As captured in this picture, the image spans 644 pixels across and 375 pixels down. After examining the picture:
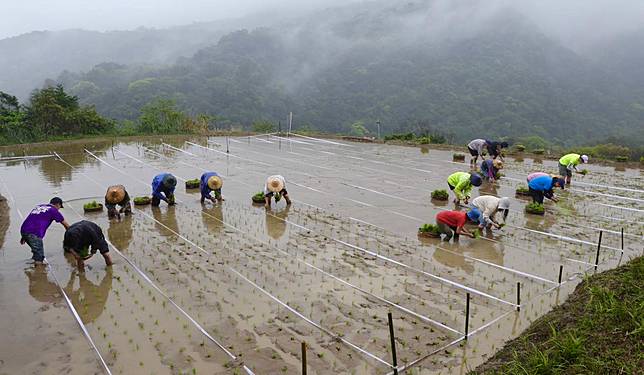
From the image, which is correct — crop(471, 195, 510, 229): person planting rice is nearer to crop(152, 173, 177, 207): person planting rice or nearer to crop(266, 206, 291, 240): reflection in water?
crop(266, 206, 291, 240): reflection in water

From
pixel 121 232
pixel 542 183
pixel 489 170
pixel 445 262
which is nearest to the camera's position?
pixel 445 262

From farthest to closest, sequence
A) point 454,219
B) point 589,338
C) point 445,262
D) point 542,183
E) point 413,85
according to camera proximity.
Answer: point 413,85
point 542,183
point 454,219
point 445,262
point 589,338

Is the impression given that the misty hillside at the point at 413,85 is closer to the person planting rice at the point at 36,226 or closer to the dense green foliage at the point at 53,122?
the dense green foliage at the point at 53,122

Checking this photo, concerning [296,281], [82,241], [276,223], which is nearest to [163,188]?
[276,223]

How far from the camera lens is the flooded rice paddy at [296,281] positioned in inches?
232

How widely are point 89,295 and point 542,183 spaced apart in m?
10.5

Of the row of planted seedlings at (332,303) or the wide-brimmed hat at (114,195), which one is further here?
the wide-brimmed hat at (114,195)

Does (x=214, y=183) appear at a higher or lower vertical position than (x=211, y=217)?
higher

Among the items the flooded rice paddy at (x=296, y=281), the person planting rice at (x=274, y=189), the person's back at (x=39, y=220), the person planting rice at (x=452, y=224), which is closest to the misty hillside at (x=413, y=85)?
the flooded rice paddy at (x=296, y=281)

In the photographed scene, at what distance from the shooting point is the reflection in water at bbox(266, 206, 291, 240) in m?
10.7

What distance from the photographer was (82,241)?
827cm

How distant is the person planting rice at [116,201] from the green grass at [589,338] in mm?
9303

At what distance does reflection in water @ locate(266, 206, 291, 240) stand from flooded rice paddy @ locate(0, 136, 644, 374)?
7cm

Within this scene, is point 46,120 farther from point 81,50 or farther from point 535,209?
point 81,50
